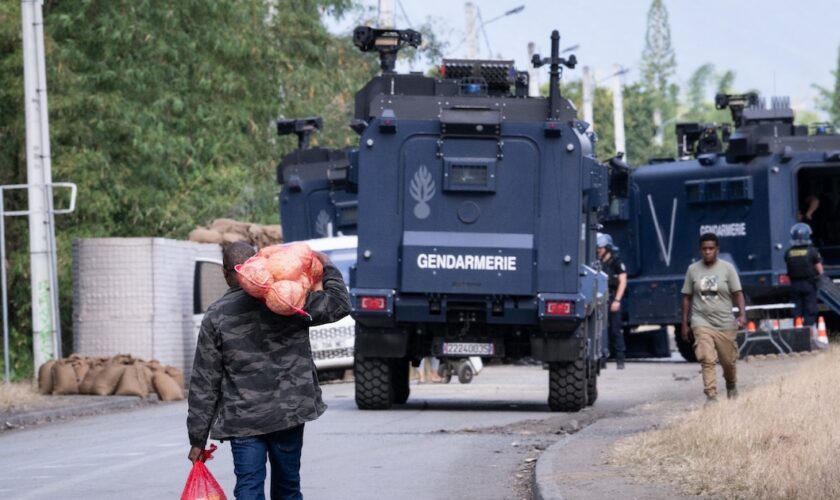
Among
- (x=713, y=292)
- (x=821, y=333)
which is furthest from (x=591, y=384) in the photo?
(x=821, y=333)

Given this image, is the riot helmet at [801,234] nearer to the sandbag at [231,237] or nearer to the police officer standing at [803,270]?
the police officer standing at [803,270]

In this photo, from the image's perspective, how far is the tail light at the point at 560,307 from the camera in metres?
19.5

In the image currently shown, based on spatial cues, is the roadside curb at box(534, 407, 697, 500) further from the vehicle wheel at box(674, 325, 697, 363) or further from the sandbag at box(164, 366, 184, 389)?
the vehicle wheel at box(674, 325, 697, 363)

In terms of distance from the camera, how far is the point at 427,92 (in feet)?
69.8

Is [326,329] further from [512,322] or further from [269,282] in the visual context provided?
[269,282]

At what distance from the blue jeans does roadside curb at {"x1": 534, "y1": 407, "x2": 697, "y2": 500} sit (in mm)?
2607

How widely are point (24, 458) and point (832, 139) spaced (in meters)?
17.4

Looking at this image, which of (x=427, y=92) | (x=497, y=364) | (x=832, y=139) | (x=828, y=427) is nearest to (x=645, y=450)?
Result: (x=828, y=427)

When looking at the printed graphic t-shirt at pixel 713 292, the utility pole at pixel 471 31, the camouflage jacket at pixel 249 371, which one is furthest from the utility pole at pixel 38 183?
the utility pole at pixel 471 31

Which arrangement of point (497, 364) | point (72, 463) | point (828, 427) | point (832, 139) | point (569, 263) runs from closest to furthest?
point (828, 427) → point (72, 463) → point (569, 263) → point (832, 139) → point (497, 364)

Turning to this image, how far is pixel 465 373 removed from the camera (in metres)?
27.2

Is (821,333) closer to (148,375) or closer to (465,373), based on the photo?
(465,373)

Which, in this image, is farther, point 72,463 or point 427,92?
point 427,92

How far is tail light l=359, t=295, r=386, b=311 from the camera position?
19.8 meters
